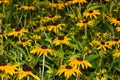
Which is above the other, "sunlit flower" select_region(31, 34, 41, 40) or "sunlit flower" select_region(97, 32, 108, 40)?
"sunlit flower" select_region(97, 32, 108, 40)

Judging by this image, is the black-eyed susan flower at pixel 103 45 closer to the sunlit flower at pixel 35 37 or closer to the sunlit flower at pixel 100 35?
the sunlit flower at pixel 100 35

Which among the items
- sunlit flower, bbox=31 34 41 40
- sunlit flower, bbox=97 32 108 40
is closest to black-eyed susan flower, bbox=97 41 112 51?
sunlit flower, bbox=97 32 108 40

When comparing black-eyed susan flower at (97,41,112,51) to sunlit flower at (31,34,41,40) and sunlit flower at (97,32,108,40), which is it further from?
sunlit flower at (31,34,41,40)

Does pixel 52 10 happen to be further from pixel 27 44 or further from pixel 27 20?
pixel 27 44

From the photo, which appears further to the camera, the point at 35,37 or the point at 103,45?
the point at 35,37

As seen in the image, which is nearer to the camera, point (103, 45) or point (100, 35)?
point (103, 45)

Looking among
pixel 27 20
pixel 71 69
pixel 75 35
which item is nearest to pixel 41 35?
pixel 75 35

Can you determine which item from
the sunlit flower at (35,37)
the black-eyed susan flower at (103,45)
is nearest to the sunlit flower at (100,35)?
the black-eyed susan flower at (103,45)

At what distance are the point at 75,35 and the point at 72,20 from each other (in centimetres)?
37

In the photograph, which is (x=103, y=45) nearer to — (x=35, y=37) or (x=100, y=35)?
(x=100, y=35)

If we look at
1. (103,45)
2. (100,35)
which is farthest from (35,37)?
(103,45)

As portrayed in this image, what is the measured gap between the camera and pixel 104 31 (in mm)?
4820

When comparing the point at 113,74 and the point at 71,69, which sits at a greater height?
the point at 71,69

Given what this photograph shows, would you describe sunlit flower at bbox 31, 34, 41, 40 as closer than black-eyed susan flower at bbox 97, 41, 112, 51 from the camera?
No
